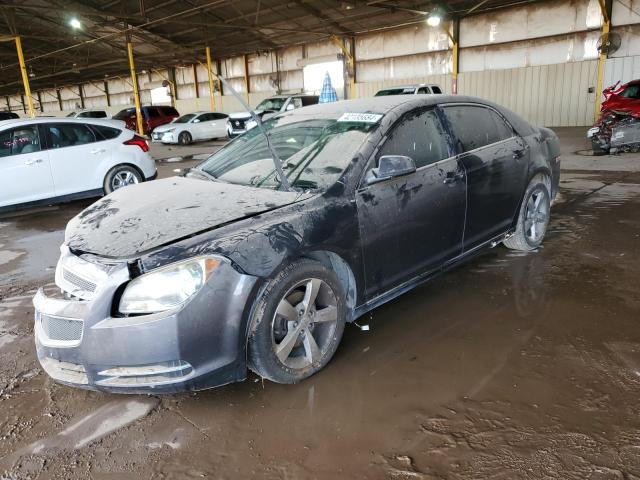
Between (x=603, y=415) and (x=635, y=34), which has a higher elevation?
(x=635, y=34)

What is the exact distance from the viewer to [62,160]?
7293mm

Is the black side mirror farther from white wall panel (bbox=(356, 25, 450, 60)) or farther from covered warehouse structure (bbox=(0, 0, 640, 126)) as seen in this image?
white wall panel (bbox=(356, 25, 450, 60))

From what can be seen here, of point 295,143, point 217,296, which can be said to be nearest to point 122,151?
point 295,143

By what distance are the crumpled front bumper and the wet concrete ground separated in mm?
269

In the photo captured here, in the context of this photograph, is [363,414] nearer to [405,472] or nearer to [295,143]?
[405,472]

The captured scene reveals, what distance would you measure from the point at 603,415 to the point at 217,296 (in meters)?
1.91

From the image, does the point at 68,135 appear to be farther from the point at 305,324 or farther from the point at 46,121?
the point at 305,324

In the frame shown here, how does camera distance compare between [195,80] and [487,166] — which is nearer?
[487,166]

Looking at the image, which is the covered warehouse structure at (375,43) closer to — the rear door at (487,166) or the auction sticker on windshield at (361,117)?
the rear door at (487,166)

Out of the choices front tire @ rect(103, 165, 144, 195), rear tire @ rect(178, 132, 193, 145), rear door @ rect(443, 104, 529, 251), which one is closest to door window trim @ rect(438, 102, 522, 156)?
rear door @ rect(443, 104, 529, 251)

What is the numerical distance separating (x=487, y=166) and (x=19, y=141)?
6.49 metres

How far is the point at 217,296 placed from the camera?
2.29 m

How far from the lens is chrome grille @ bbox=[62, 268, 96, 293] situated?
237cm

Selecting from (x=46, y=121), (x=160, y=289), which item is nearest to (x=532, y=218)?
(x=160, y=289)
